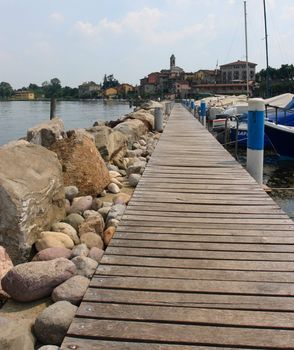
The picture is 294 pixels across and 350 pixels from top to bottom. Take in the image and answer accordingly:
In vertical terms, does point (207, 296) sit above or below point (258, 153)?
below

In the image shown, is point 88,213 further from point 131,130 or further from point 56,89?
point 56,89

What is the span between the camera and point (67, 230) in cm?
459

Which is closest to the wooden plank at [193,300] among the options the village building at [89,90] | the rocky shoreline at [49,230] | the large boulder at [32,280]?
the rocky shoreline at [49,230]

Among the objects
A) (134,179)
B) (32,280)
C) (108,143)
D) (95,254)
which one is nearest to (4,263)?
(32,280)

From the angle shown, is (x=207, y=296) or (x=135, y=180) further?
(x=135, y=180)

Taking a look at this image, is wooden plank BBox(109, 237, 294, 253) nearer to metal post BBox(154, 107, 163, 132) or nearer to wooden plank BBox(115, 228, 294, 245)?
wooden plank BBox(115, 228, 294, 245)

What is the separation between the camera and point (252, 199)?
5102 millimetres

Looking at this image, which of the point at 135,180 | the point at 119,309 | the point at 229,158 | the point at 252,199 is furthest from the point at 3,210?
the point at 229,158

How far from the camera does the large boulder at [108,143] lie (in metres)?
8.56

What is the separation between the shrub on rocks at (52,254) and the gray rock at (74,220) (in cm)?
93

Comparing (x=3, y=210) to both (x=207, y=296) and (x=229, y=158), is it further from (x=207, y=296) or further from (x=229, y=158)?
(x=229, y=158)

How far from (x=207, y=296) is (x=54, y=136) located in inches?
207

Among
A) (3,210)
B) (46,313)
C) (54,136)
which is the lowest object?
(46,313)

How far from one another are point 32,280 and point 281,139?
13476 millimetres
